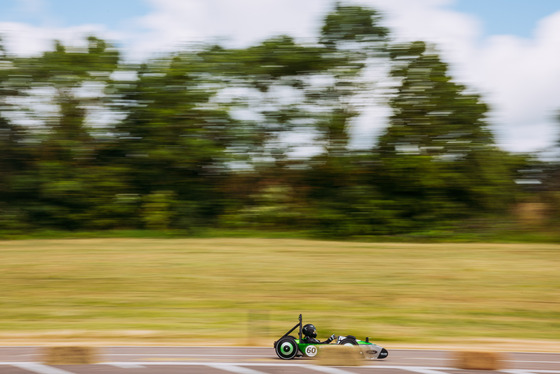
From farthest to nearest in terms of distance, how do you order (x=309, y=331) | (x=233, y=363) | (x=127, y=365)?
(x=233, y=363) < (x=127, y=365) < (x=309, y=331)

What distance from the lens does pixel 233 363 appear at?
8.38 m

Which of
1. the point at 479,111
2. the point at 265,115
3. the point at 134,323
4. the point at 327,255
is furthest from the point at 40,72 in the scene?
the point at 134,323

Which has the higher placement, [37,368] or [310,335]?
[37,368]

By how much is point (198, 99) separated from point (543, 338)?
20530mm

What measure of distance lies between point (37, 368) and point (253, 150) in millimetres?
22061

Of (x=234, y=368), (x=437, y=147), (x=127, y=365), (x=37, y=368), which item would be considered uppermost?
(x=437, y=147)

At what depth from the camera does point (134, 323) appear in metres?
12.3

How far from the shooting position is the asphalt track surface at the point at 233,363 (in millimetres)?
7898

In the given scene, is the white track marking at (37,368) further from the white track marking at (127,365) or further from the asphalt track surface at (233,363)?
the white track marking at (127,365)

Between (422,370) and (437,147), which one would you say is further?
(437,147)

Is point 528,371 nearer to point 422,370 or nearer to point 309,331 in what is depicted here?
point 422,370

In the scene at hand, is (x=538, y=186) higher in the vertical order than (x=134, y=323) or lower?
higher

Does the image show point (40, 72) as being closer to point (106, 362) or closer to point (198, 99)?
point (198, 99)

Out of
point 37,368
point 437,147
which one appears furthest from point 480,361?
point 437,147
